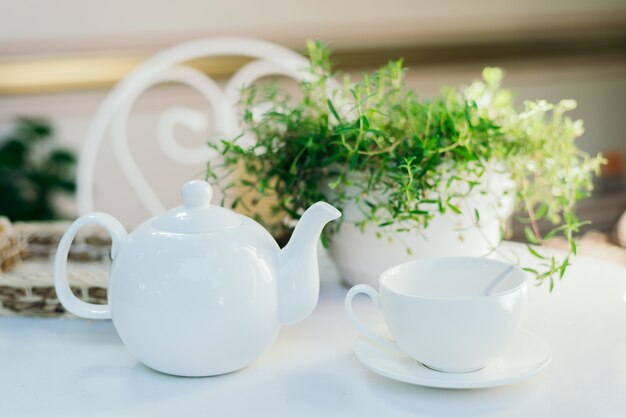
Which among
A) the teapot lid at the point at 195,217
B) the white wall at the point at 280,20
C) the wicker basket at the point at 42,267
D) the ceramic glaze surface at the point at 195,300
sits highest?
the white wall at the point at 280,20

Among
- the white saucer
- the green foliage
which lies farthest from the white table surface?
the green foliage

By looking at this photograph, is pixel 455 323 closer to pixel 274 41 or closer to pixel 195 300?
pixel 195 300

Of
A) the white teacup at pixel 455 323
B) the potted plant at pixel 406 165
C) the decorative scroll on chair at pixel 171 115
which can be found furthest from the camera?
the decorative scroll on chair at pixel 171 115

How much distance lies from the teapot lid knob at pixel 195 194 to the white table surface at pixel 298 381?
0.15m

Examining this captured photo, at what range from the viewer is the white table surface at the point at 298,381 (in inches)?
A: 24.3

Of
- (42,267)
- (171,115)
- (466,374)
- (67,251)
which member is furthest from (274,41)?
(466,374)

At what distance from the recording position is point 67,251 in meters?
0.70

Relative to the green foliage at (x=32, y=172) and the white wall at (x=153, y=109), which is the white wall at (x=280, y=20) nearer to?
the white wall at (x=153, y=109)

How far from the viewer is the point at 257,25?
7.88ft

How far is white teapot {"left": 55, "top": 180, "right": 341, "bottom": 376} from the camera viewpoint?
2.11 feet

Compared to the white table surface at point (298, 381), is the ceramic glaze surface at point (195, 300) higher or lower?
higher

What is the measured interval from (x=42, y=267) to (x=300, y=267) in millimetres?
433

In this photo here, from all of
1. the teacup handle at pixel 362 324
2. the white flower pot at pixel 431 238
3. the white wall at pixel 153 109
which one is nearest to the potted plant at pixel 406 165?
the white flower pot at pixel 431 238

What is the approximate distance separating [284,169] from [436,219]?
0.57 feet
